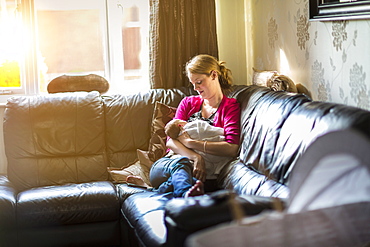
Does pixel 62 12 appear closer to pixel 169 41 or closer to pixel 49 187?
pixel 169 41

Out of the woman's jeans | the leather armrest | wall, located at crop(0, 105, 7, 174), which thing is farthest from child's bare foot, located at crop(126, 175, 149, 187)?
wall, located at crop(0, 105, 7, 174)

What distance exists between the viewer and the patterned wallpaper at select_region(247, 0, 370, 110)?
2.42m

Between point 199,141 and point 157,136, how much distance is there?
52 cm

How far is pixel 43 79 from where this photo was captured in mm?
4348

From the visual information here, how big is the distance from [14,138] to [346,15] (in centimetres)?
224

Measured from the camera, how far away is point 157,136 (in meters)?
3.66

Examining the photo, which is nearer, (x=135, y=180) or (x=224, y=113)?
(x=224, y=113)

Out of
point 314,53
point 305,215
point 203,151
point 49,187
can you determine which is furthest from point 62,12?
point 305,215

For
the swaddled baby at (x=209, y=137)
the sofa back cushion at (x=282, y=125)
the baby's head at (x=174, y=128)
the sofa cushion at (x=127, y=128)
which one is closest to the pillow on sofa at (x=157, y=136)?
the sofa cushion at (x=127, y=128)

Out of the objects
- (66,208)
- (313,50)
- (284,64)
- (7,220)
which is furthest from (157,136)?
(313,50)

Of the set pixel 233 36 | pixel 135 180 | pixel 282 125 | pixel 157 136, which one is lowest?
pixel 135 180

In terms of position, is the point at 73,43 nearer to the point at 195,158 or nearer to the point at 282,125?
the point at 195,158

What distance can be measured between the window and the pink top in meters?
0.99

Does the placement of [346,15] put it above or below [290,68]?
above
